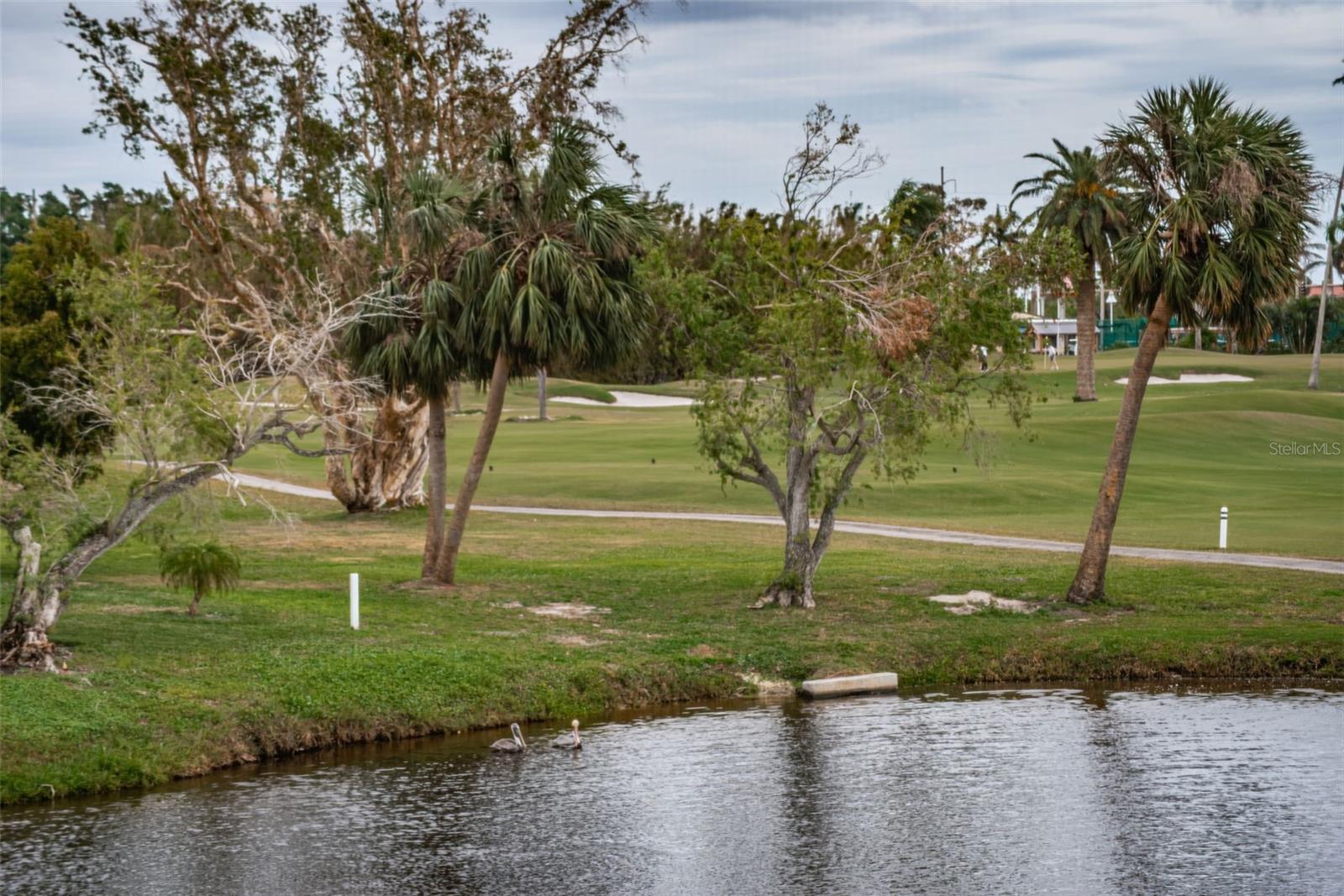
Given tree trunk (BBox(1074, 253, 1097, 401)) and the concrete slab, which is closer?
the concrete slab

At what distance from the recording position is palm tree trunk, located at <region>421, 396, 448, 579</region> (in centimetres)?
3161

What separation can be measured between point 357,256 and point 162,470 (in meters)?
24.9

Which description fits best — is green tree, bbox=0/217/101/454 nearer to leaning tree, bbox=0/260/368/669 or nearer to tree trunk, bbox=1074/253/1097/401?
leaning tree, bbox=0/260/368/669

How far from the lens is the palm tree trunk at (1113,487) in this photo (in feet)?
98.4

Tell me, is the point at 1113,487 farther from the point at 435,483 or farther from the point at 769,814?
the point at 769,814

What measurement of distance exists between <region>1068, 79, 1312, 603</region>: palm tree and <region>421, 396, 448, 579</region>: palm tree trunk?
1449cm

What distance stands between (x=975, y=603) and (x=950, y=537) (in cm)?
1210

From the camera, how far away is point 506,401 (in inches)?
4144

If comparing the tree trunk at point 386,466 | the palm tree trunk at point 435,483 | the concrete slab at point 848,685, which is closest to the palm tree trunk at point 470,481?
the palm tree trunk at point 435,483

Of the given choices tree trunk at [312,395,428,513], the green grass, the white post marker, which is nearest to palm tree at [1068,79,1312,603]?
the green grass

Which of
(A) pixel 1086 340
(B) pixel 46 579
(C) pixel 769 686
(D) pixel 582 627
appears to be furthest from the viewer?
A: (A) pixel 1086 340

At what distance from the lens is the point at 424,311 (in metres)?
30.0

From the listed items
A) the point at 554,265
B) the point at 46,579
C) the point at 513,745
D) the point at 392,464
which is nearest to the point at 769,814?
the point at 513,745

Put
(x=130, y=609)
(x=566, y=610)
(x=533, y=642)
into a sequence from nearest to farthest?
(x=533, y=642)
(x=130, y=609)
(x=566, y=610)
